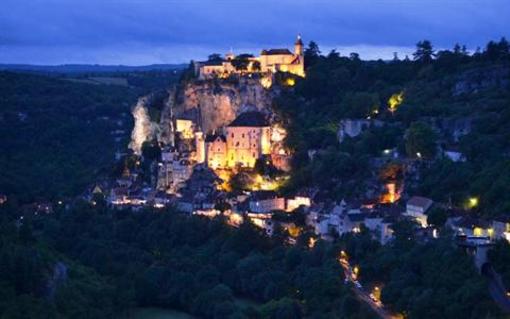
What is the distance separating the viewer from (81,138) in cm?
9688

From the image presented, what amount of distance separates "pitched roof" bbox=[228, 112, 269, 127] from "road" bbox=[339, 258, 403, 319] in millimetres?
18745

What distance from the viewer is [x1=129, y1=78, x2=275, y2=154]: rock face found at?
6919cm

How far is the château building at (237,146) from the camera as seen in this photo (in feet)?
214

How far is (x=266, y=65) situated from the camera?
7244 cm

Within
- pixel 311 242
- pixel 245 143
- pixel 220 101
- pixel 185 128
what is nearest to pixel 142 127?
pixel 185 128

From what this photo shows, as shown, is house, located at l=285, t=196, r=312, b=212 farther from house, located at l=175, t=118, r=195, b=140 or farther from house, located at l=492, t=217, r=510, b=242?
house, located at l=492, t=217, r=510, b=242

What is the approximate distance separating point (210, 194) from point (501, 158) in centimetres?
1929

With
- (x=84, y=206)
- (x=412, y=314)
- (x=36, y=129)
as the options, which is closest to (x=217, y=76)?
(x=84, y=206)

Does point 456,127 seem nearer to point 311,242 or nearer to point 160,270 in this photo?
point 311,242

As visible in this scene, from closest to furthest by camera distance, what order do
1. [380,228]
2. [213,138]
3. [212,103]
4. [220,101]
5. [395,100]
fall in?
[380,228] < [213,138] < [395,100] < [220,101] < [212,103]

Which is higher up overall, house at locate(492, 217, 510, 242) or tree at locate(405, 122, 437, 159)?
tree at locate(405, 122, 437, 159)

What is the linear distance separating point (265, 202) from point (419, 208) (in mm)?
12258

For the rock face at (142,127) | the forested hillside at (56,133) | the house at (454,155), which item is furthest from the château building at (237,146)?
the house at (454,155)

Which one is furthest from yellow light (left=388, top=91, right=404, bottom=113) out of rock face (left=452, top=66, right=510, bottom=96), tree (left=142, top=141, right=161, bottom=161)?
tree (left=142, top=141, right=161, bottom=161)
